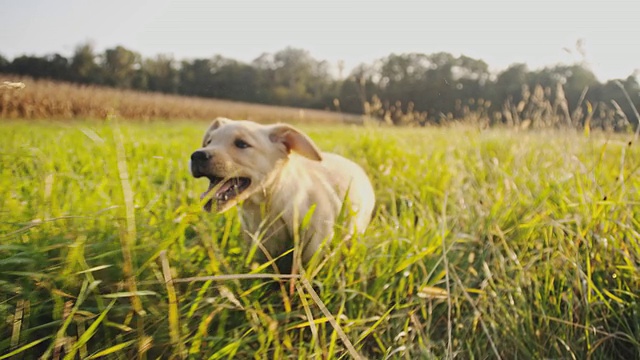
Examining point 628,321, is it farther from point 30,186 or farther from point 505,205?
point 30,186

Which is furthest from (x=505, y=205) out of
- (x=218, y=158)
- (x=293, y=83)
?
(x=293, y=83)

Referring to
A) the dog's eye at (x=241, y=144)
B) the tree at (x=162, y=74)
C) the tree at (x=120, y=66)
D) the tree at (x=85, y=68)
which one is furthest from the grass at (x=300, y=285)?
the tree at (x=162, y=74)

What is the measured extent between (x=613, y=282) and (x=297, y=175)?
170cm

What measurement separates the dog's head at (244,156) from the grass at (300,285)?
208mm

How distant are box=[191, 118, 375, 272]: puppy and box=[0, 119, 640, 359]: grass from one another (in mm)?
202

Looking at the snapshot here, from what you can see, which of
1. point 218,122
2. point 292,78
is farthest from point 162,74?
point 218,122

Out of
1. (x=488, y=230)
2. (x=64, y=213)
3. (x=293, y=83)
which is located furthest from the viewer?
(x=293, y=83)

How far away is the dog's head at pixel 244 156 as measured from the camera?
2.13 meters

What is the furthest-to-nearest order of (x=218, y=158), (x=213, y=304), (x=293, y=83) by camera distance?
(x=293, y=83)
(x=218, y=158)
(x=213, y=304)

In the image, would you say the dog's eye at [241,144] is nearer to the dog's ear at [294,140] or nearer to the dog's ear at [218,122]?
the dog's ear at [294,140]

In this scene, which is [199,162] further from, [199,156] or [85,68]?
[85,68]

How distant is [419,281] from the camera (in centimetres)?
205

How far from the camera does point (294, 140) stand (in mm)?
2406

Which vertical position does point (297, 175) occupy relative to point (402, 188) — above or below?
above
